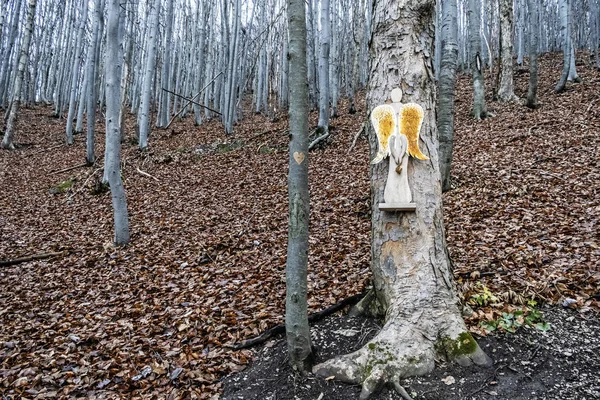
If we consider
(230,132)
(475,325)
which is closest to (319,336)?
(475,325)

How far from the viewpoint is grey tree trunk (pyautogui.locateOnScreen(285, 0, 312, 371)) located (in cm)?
275

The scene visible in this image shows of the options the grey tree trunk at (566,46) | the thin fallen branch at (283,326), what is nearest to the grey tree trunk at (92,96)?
the thin fallen branch at (283,326)

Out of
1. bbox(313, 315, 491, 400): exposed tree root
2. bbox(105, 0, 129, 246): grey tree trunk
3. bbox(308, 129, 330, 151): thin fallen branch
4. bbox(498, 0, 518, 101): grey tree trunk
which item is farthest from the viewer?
bbox(498, 0, 518, 101): grey tree trunk

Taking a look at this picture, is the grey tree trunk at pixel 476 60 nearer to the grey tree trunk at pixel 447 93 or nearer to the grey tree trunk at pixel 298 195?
the grey tree trunk at pixel 447 93

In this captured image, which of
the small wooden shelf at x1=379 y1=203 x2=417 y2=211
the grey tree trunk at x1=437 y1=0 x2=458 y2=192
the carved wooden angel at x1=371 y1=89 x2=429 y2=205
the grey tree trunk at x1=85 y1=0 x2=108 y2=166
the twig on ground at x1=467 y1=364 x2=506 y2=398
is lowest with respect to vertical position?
the twig on ground at x1=467 y1=364 x2=506 y2=398

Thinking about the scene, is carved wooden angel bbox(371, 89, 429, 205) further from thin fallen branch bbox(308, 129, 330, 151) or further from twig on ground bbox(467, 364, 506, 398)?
thin fallen branch bbox(308, 129, 330, 151)

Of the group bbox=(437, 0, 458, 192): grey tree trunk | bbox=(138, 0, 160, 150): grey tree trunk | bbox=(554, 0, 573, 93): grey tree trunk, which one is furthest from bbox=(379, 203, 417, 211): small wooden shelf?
bbox=(554, 0, 573, 93): grey tree trunk

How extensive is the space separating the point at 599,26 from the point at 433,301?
25.0 meters

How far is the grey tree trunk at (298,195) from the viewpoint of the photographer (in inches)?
108

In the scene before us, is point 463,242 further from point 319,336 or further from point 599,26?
point 599,26

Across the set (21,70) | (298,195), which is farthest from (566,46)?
(21,70)

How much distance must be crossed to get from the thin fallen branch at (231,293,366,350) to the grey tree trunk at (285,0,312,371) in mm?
642

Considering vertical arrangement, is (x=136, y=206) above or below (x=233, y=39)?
below

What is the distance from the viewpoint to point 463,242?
15.7 feet
